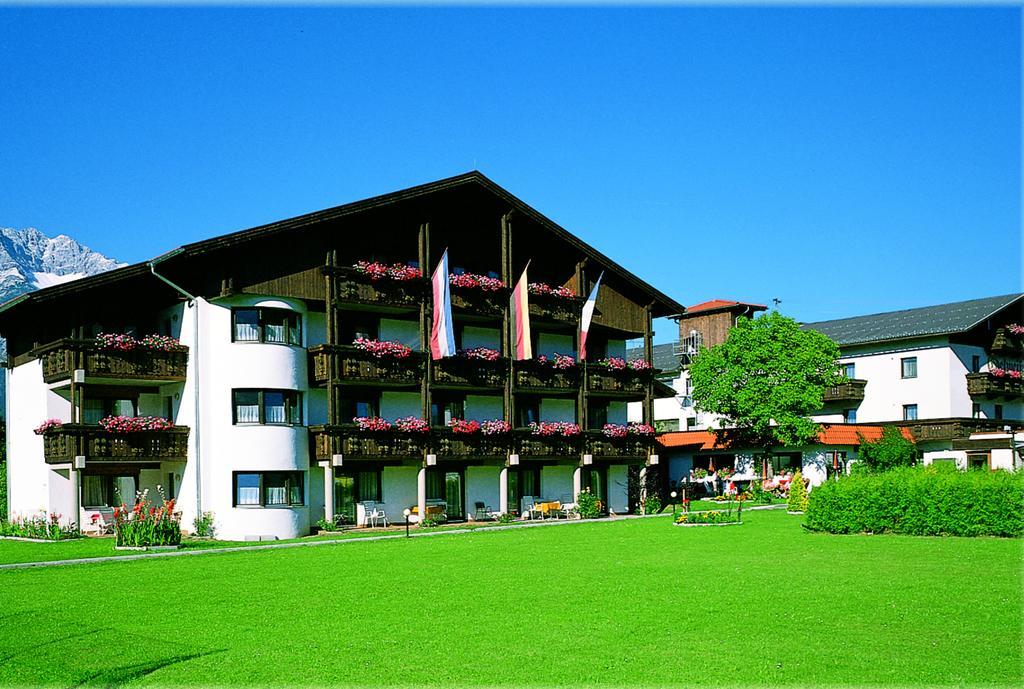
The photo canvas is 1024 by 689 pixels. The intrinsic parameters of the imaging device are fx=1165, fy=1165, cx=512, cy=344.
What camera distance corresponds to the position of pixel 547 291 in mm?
48375

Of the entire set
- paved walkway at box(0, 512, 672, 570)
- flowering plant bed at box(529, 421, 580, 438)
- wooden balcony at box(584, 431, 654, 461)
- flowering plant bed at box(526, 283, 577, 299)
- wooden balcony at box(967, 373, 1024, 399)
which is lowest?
paved walkway at box(0, 512, 672, 570)

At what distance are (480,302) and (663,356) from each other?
38.1 meters

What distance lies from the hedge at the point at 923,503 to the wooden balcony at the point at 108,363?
22226 mm

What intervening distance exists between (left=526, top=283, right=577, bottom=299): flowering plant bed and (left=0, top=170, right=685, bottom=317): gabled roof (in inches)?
85.3

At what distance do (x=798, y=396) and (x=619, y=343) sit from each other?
11302mm

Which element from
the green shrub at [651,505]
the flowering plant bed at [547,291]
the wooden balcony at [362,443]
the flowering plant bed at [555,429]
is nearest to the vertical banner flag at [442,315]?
the wooden balcony at [362,443]

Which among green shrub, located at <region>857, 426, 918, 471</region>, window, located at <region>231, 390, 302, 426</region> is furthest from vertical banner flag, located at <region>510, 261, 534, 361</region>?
green shrub, located at <region>857, 426, 918, 471</region>

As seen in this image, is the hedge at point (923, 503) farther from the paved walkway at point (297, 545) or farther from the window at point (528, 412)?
the window at point (528, 412)

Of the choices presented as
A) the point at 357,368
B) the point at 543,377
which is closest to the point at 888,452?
the point at 543,377

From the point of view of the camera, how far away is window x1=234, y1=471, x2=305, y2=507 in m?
40.4

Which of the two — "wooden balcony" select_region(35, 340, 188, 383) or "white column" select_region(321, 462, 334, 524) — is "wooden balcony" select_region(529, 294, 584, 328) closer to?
"white column" select_region(321, 462, 334, 524)

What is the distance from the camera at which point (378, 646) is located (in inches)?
601

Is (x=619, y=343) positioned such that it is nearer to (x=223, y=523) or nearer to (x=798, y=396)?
(x=798, y=396)

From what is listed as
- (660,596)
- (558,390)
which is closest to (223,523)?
(558,390)
